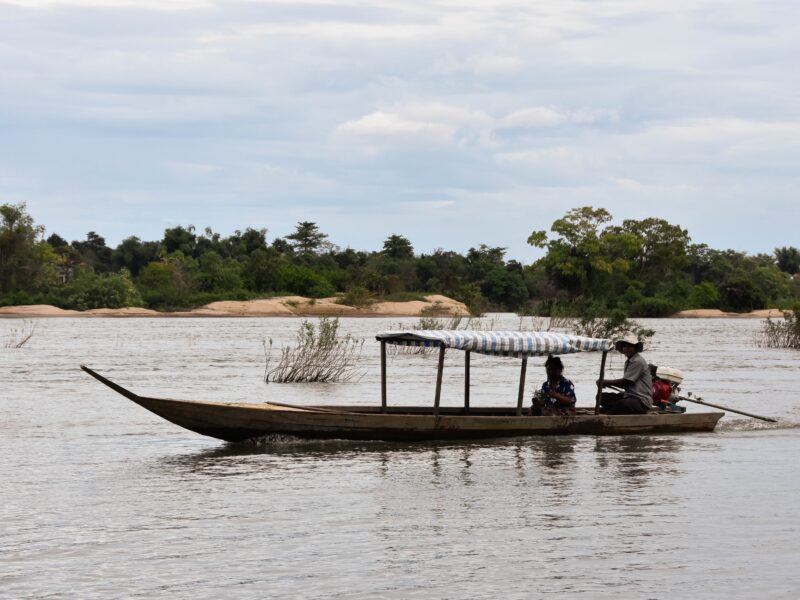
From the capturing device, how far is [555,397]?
53.0ft

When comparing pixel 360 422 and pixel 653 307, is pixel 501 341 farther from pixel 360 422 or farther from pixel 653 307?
pixel 653 307

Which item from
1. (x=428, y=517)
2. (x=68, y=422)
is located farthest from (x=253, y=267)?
(x=428, y=517)

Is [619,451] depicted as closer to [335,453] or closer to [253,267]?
[335,453]

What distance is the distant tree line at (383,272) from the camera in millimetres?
81812

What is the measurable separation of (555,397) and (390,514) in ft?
18.4

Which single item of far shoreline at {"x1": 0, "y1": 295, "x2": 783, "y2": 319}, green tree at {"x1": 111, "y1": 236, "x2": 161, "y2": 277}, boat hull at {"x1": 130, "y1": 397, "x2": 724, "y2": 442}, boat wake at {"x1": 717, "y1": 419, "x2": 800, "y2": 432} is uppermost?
green tree at {"x1": 111, "y1": 236, "x2": 161, "y2": 277}

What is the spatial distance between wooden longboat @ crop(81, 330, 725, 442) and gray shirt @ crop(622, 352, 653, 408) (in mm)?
309

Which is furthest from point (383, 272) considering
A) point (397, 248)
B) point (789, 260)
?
point (789, 260)

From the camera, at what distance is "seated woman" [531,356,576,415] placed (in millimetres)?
16109

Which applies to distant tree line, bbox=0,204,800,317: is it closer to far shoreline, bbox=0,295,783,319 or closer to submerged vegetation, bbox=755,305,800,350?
far shoreline, bbox=0,295,783,319

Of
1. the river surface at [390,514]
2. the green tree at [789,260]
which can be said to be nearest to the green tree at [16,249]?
the river surface at [390,514]

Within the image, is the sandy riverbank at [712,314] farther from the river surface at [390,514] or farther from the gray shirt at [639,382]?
the gray shirt at [639,382]

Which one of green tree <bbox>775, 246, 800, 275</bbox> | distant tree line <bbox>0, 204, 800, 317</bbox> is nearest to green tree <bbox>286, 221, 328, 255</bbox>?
distant tree line <bbox>0, 204, 800, 317</bbox>

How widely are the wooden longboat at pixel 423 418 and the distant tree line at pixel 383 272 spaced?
53.5m
